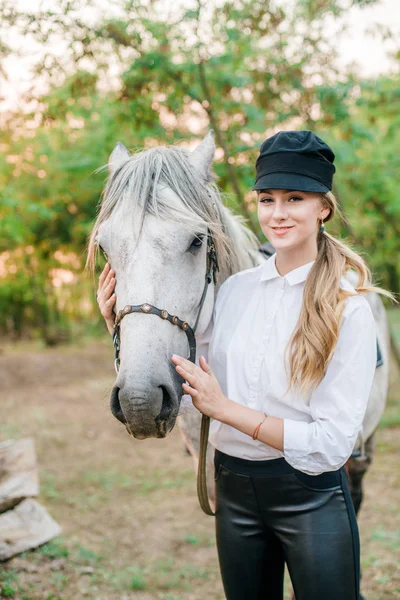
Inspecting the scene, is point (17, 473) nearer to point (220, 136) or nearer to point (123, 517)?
point (123, 517)

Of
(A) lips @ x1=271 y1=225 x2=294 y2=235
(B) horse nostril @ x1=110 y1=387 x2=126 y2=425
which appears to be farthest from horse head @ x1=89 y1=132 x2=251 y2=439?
(A) lips @ x1=271 y1=225 x2=294 y2=235

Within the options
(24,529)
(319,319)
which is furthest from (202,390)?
(24,529)

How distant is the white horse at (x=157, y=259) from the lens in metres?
1.51

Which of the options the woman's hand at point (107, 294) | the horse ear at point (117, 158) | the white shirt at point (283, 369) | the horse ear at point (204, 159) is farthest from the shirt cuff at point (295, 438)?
the horse ear at point (117, 158)

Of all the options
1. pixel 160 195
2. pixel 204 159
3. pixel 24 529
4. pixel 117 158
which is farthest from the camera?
pixel 24 529

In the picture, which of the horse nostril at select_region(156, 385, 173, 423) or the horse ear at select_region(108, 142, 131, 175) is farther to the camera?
the horse ear at select_region(108, 142, 131, 175)

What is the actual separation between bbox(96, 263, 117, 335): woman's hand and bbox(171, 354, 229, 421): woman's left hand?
0.37m

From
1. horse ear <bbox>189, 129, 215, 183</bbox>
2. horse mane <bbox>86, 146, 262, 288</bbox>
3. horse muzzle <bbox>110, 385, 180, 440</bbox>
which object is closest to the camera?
horse muzzle <bbox>110, 385, 180, 440</bbox>

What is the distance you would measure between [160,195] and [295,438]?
36.2 inches

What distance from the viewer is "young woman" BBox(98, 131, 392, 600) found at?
151cm

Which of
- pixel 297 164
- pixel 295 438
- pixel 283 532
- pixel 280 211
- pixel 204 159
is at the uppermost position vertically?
pixel 204 159

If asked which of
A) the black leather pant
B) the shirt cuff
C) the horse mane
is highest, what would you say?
the horse mane

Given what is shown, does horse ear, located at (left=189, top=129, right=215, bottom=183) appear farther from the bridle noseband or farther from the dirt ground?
the dirt ground

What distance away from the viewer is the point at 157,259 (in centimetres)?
167
